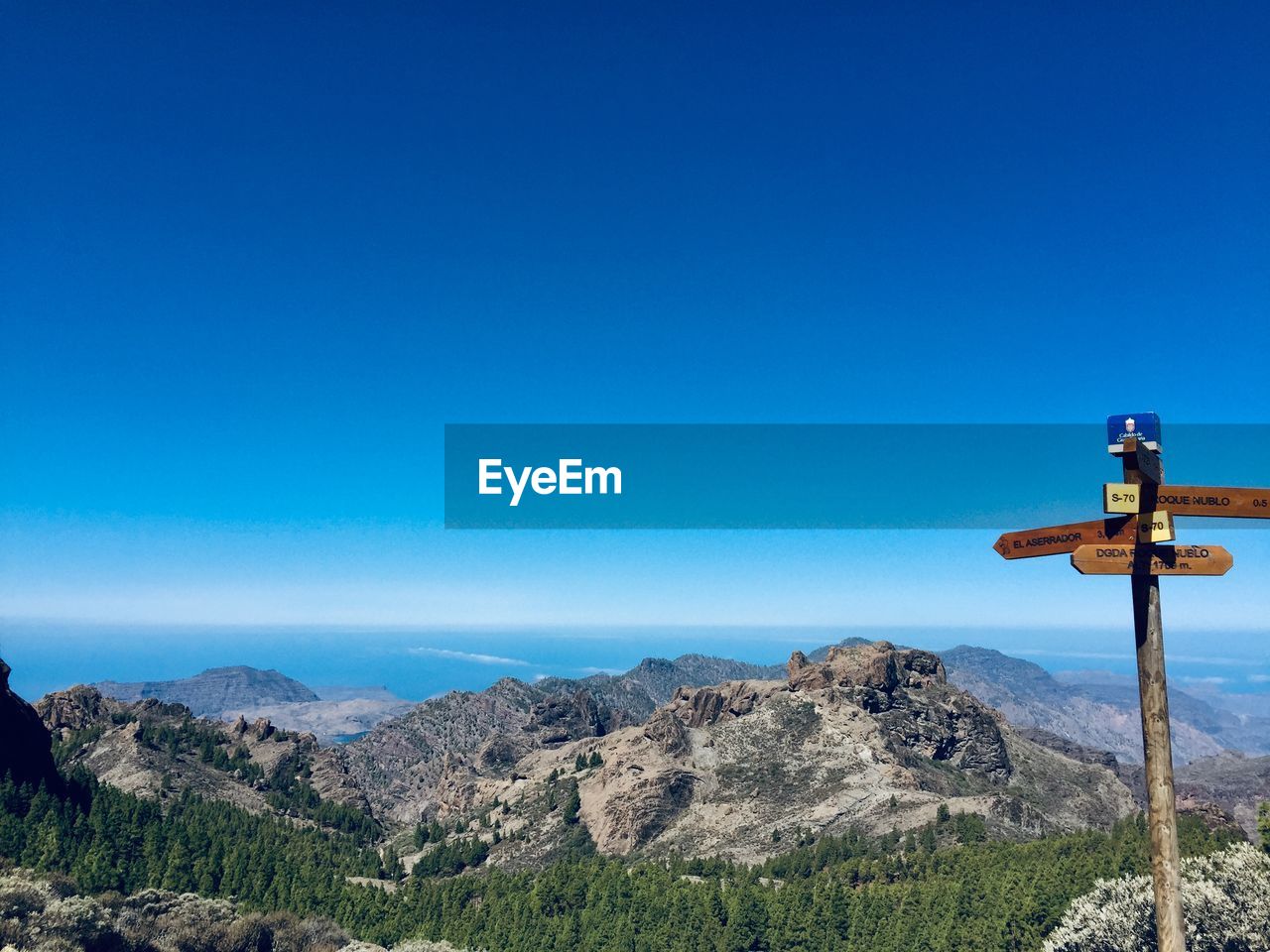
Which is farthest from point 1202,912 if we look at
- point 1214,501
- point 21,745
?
point 21,745

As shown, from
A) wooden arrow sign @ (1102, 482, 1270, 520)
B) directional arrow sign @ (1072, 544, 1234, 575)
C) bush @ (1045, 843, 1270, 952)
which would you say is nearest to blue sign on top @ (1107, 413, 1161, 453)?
wooden arrow sign @ (1102, 482, 1270, 520)

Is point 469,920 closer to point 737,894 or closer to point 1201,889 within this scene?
point 737,894

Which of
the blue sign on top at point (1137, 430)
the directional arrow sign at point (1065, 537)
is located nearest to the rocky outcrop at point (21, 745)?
the directional arrow sign at point (1065, 537)

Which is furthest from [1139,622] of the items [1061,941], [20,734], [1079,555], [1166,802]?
[20,734]

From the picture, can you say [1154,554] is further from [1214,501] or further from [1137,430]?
[1137,430]

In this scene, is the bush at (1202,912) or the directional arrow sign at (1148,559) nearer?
the directional arrow sign at (1148,559)

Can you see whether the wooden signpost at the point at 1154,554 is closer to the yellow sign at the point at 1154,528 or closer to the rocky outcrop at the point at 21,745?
the yellow sign at the point at 1154,528
